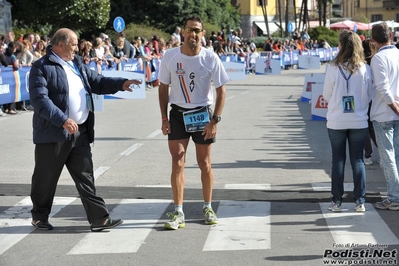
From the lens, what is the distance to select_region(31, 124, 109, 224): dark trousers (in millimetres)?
7613

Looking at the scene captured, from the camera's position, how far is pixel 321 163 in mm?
11883

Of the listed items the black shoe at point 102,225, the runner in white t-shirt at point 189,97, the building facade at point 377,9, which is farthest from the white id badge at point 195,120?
the building facade at point 377,9

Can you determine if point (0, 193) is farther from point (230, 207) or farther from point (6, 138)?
point (6, 138)

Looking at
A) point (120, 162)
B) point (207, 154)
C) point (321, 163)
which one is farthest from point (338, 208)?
point (120, 162)

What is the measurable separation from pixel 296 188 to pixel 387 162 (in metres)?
1.61

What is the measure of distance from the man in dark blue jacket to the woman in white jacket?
6.37ft

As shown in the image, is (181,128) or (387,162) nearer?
(181,128)

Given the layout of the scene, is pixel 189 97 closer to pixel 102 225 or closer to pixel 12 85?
pixel 102 225

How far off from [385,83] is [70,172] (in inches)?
122

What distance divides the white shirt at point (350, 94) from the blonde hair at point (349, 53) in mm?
52

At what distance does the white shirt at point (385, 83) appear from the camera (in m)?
8.27

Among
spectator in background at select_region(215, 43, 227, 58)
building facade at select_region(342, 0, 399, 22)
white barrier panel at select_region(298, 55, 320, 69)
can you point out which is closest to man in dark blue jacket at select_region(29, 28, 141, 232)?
spectator in background at select_region(215, 43, 227, 58)

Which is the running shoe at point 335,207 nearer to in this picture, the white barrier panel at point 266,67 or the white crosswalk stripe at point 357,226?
the white crosswalk stripe at point 357,226

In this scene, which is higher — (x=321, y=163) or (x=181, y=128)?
(x=181, y=128)
